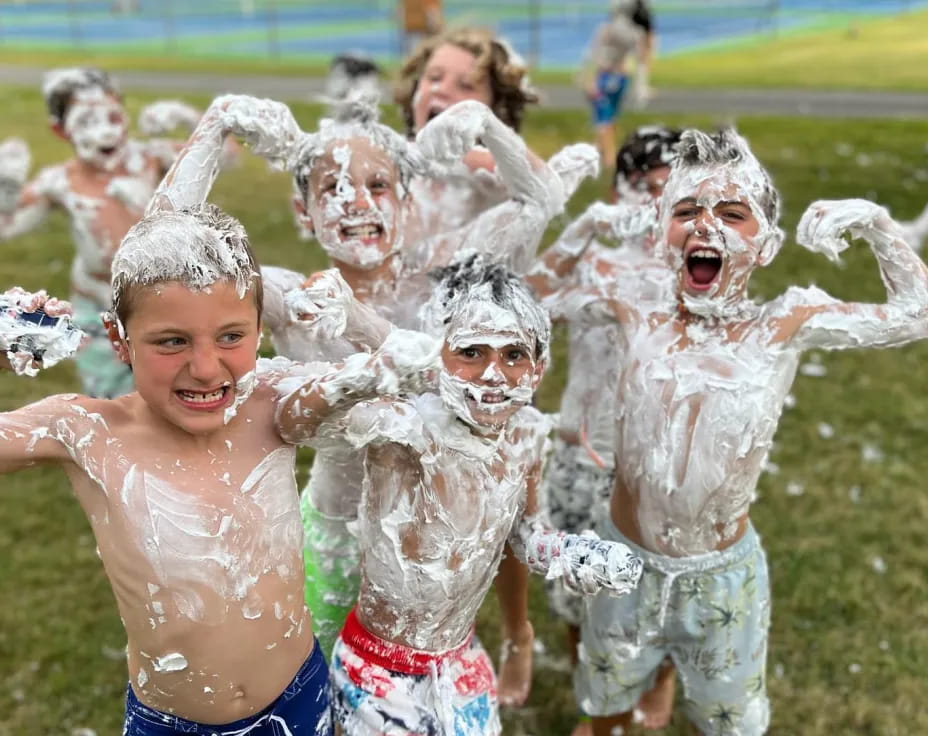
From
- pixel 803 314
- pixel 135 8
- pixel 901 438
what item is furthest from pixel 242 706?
pixel 135 8

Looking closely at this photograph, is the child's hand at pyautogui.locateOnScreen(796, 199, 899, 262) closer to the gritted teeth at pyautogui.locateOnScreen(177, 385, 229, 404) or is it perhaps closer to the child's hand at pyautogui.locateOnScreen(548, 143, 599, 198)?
the child's hand at pyautogui.locateOnScreen(548, 143, 599, 198)

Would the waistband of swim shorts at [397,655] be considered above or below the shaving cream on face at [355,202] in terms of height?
below

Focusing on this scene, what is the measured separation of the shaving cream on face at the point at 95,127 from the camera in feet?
12.9

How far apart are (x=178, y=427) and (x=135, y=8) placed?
27.8 m

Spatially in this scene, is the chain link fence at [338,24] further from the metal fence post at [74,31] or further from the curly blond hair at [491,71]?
the curly blond hair at [491,71]

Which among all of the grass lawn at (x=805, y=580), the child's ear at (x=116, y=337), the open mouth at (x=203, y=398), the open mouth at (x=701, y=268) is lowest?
the grass lawn at (x=805, y=580)

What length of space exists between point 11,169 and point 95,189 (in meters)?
0.35

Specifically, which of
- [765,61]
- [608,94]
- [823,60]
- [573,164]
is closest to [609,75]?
[608,94]

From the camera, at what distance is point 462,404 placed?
201cm

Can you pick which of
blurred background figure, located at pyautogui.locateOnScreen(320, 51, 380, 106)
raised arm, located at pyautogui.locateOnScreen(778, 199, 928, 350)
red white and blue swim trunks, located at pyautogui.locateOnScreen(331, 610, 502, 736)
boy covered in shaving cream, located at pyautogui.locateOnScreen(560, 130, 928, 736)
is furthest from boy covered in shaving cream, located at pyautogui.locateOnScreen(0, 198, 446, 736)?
blurred background figure, located at pyautogui.locateOnScreen(320, 51, 380, 106)

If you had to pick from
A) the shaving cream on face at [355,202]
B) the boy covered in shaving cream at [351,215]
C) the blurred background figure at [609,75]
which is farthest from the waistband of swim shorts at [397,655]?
the blurred background figure at [609,75]

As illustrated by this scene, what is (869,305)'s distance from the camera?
7.52ft

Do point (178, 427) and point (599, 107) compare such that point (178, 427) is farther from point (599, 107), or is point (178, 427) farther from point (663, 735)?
point (599, 107)

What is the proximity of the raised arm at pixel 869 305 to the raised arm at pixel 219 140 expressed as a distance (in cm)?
131
